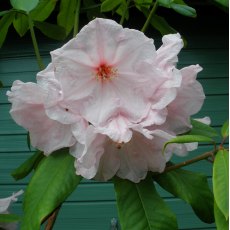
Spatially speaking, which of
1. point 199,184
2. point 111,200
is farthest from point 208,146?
point 199,184

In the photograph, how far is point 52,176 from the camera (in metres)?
0.89

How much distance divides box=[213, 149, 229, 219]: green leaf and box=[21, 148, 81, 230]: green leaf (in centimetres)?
31

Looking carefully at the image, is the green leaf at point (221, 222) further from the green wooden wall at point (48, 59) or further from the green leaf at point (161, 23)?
the green wooden wall at point (48, 59)

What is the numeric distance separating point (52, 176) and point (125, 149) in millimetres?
158

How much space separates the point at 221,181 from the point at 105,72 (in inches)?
13.1

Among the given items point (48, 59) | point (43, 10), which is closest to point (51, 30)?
point (43, 10)

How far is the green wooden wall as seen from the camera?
9.45 ft

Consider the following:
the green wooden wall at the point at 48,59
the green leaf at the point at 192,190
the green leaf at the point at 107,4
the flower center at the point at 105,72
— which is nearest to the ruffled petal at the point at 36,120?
the flower center at the point at 105,72

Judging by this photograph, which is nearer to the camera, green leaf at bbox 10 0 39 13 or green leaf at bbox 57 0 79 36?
green leaf at bbox 10 0 39 13

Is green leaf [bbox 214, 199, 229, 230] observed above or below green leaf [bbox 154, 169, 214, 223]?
above

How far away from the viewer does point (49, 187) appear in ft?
2.86

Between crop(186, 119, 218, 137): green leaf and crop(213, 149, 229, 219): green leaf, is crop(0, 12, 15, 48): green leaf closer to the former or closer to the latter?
crop(186, 119, 218, 137): green leaf

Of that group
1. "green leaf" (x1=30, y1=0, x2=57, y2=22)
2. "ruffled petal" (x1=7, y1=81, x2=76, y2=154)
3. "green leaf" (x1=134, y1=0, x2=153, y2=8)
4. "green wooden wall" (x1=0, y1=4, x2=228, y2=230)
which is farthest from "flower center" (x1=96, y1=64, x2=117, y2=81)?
"green wooden wall" (x1=0, y1=4, x2=228, y2=230)

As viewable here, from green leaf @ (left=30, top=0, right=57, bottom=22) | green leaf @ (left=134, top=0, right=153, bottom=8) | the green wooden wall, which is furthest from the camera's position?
the green wooden wall
